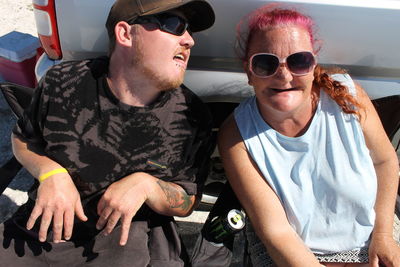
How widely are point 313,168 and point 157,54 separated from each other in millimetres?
854

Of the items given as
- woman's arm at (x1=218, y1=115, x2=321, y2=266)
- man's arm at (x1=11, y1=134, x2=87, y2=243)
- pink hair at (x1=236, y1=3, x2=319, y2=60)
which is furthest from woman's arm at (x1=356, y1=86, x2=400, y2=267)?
man's arm at (x1=11, y1=134, x2=87, y2=243)

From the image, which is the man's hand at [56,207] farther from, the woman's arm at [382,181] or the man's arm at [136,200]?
the woman's arm at [382,181]

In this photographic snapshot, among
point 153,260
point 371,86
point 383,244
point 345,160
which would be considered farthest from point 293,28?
point 153,260

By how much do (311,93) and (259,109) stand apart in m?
0.25

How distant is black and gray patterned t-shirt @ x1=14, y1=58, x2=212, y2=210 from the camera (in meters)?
1.72

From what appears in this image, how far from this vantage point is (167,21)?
1619 mm

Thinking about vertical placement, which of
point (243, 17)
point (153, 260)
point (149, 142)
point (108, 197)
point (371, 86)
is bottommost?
point (153, 260)

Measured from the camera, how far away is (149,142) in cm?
177

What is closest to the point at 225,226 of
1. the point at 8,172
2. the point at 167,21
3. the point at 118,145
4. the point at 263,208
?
the point at 263,208

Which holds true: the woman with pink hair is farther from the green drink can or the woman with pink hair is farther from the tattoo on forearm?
the tattoo on forearm

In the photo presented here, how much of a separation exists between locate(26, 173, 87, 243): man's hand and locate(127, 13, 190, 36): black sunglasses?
30.3 inches

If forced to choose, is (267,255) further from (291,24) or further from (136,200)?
(291,24)

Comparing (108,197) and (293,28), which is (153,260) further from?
(293,28)

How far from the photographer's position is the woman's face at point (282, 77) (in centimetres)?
153
